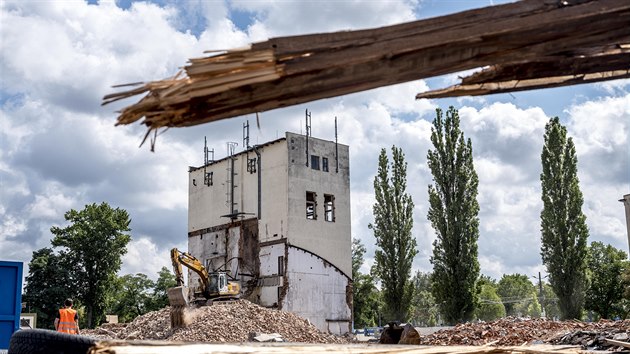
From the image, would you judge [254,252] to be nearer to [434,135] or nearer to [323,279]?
[323,279]

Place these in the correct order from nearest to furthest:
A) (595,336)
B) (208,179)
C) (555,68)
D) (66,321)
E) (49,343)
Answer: (49,343) → (555,68) → (66,321) → (595,336) → (208,179)

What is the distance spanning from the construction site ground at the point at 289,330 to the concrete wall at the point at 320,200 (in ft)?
20.8

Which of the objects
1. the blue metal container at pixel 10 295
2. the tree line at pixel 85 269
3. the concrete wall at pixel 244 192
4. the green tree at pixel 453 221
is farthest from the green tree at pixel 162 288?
the blue metal container at pixel 10 295

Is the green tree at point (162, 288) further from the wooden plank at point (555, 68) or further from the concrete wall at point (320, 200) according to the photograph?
the wooden plank at point (555, 68)

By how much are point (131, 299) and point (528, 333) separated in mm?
36092

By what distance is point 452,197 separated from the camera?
122 ft

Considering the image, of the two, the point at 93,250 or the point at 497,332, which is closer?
the point at 497,332

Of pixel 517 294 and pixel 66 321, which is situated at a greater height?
pixel 517 294

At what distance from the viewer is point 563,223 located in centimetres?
3581

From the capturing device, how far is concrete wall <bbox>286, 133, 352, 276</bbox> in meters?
34.9

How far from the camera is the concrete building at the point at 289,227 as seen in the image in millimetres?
34594

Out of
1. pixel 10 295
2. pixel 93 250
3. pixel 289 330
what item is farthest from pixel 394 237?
pixel 10 295

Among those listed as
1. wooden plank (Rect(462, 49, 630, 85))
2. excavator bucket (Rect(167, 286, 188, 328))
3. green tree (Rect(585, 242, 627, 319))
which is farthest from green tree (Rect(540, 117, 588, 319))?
wooden plank (Rect(462, 49, 630, 85))

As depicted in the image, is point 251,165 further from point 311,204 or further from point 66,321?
point 66,321
